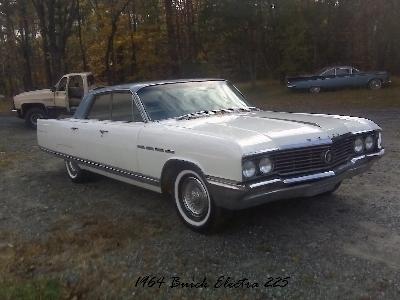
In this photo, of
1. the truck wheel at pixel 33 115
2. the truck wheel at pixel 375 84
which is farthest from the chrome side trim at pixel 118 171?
the truck wheel at pixel 375 84

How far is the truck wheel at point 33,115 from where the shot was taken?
591 inches

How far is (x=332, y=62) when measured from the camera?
99.8ft

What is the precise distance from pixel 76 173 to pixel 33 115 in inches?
349

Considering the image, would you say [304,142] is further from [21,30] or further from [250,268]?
[21,30]

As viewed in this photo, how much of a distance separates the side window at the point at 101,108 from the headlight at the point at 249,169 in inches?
104

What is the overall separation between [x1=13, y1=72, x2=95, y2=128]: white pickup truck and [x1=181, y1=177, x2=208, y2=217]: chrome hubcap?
9675mm

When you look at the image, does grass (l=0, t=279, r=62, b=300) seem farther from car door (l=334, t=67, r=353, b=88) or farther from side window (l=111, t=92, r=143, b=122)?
car door (l=334, t=67, r=353, b=88)

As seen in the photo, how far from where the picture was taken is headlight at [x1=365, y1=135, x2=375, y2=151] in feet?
16.6

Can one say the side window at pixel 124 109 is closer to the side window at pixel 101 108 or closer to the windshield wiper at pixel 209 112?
the side window at pixel 101 108

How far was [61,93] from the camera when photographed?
14.2m

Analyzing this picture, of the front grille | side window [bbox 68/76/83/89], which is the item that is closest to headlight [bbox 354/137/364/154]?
the front grille

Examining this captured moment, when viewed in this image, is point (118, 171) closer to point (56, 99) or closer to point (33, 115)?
point (56, 99)

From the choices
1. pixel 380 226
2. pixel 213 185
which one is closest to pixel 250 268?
pixel 213 185

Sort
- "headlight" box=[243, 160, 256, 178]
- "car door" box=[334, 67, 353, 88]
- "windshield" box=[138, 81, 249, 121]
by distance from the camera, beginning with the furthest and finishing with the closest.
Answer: "car door" box=[334, 67, 353, 88], "windshield" box=[138, 81, 249, 121], "headlight" box=[243, 160, 256, 178]
